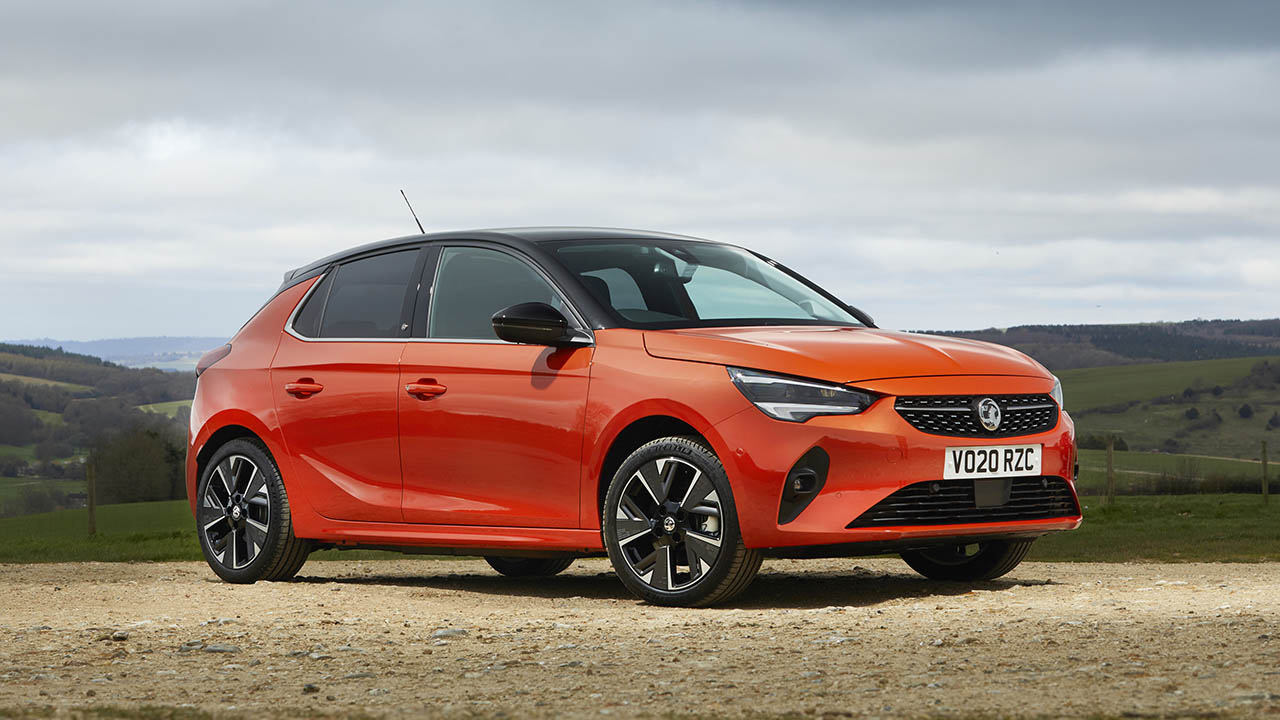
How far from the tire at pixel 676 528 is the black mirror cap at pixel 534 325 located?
29.0 inches

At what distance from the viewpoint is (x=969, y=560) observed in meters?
8.65

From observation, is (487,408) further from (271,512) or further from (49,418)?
(49,418)

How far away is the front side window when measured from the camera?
805 cm

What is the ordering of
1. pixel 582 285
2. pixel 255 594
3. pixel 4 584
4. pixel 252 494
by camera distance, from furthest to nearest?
1. pixel 4 584
2. pixel 252 494
3. pixel 255 594
4. pixel 582 285

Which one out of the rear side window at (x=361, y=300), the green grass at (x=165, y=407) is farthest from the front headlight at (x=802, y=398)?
the green grass at (x=165, y=407)

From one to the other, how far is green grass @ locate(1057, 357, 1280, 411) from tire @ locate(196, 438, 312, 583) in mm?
119406

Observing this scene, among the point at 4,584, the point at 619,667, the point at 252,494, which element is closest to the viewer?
the point at 619,667

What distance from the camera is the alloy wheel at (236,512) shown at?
9211 mm

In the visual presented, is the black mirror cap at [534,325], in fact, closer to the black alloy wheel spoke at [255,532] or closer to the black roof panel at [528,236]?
the black roof panel at [528,236]

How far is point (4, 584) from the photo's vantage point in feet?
34.6

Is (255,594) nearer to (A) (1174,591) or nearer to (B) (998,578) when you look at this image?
(B) (998,578)

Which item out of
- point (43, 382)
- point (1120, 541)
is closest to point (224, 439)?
point (1120, 541)

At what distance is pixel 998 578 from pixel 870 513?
2.25 metres

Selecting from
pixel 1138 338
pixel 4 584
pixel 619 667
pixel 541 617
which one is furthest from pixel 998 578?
pixel 1138 338
